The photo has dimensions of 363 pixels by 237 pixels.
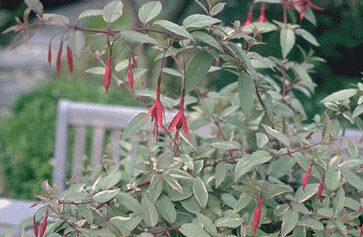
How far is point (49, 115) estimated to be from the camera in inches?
120

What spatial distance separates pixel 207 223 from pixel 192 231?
0.03 metres

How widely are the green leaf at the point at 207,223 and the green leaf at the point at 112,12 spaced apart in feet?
0.94

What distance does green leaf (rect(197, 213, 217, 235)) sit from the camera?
0.85m

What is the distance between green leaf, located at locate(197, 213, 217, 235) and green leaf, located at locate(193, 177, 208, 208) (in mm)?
30

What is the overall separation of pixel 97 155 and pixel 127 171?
1.00 metres

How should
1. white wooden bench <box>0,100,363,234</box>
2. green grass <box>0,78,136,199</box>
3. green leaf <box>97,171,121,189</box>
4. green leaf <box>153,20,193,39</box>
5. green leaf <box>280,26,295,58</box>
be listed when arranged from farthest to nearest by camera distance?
green grass <box>0,78,136,199</box> < white wooden bench <box>0,100,363,234</box> < green leaf <box>280,26,295,58</box> < green leaf <box>97,171,121,189</box> < green leaf <box>153,20,193,39</box>

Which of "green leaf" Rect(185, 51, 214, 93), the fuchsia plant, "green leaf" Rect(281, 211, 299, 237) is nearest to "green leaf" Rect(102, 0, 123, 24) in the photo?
the fuchsia plant

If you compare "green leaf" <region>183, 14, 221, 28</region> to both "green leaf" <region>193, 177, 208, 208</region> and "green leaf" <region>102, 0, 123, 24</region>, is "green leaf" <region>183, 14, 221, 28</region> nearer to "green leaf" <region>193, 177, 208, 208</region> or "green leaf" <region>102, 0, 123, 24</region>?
"green leaf" <region>102, 0, 123, 24</region>

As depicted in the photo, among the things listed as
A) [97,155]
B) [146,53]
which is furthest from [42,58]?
[97,155]

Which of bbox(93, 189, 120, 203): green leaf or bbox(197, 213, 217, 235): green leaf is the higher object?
bbox(93, 189, 120, 203): green leaf

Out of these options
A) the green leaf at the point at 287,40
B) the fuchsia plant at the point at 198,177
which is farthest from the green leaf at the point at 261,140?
the green leaf at the point at 287,40

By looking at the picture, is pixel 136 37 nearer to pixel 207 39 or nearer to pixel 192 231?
pixel 207 39

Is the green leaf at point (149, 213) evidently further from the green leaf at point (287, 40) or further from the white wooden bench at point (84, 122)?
the white wooden bench at point (84, 122)

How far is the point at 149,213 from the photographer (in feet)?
2.85
